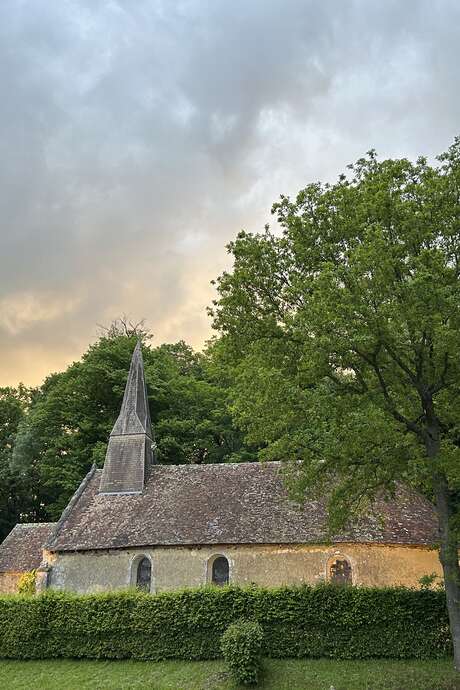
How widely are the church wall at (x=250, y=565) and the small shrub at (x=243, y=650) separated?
19.8 feet

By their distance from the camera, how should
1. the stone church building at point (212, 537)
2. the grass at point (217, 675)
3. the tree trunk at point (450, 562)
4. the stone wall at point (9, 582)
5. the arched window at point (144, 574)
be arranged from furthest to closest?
the stone wall at point (9, 582), the arched window at point (144, 574), the stone church building at point (212, 537), the grass at point (217, 675), the tree trunk at point (450, 562)

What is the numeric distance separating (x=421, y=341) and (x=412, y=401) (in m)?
2.31

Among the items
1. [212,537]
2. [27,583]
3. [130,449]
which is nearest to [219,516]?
[212,537]

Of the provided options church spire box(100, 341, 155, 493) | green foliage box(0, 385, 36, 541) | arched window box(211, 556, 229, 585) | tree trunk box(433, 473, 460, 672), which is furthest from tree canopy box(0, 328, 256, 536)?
tree trunk box(433, 473, 460, 672)

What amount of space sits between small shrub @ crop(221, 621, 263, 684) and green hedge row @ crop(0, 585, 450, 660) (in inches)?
49.4

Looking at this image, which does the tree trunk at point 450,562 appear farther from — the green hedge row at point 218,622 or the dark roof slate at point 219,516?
the dark roof slate at point 219,516

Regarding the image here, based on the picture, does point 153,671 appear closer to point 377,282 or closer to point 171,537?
point 171,537

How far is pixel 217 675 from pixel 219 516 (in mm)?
8461

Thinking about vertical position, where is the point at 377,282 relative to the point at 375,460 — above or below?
above

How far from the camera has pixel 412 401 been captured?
51.6 ft

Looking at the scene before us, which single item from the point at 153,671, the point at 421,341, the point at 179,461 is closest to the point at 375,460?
the point at 421,341

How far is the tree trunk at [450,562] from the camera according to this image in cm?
1423

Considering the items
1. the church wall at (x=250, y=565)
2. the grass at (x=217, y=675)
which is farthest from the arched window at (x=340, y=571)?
the grass at (x=217, y=675)

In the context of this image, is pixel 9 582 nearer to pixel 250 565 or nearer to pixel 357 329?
pixel 250 565
